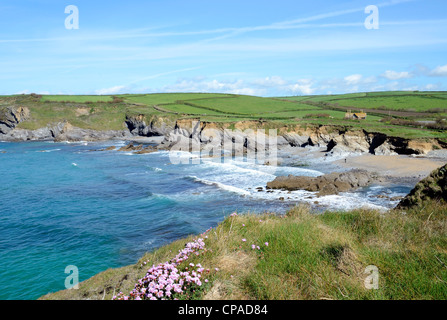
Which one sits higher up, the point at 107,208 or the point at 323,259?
the point at 323,259

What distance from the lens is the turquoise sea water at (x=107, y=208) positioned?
14.9 m

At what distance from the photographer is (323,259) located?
20.8 feet

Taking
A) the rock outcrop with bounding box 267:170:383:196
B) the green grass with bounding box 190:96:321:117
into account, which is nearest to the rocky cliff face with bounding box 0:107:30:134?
the green grass with bounding box 190:96:321:117

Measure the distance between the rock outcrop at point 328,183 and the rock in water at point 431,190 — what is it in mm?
14803

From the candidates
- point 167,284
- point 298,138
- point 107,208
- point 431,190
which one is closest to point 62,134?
point 298,138

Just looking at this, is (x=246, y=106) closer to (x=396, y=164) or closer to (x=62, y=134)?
(x=62, y=134)

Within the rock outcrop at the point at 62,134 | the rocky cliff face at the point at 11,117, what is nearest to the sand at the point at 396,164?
the rock outcrop at the point at 62,134

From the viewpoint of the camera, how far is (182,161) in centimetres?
4956

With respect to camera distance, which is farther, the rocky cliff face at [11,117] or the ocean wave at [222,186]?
the rocky cliff face at [11,117]

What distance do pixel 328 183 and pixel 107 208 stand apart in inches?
789

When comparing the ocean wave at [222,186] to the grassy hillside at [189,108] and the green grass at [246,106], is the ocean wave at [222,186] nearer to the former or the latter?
the grassy hillside at [189,108]

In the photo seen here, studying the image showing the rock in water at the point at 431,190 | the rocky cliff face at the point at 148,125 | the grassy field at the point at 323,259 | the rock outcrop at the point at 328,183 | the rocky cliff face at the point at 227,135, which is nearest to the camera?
the grassy field at the point at 323,259

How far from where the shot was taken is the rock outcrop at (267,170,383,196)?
2752 cm
